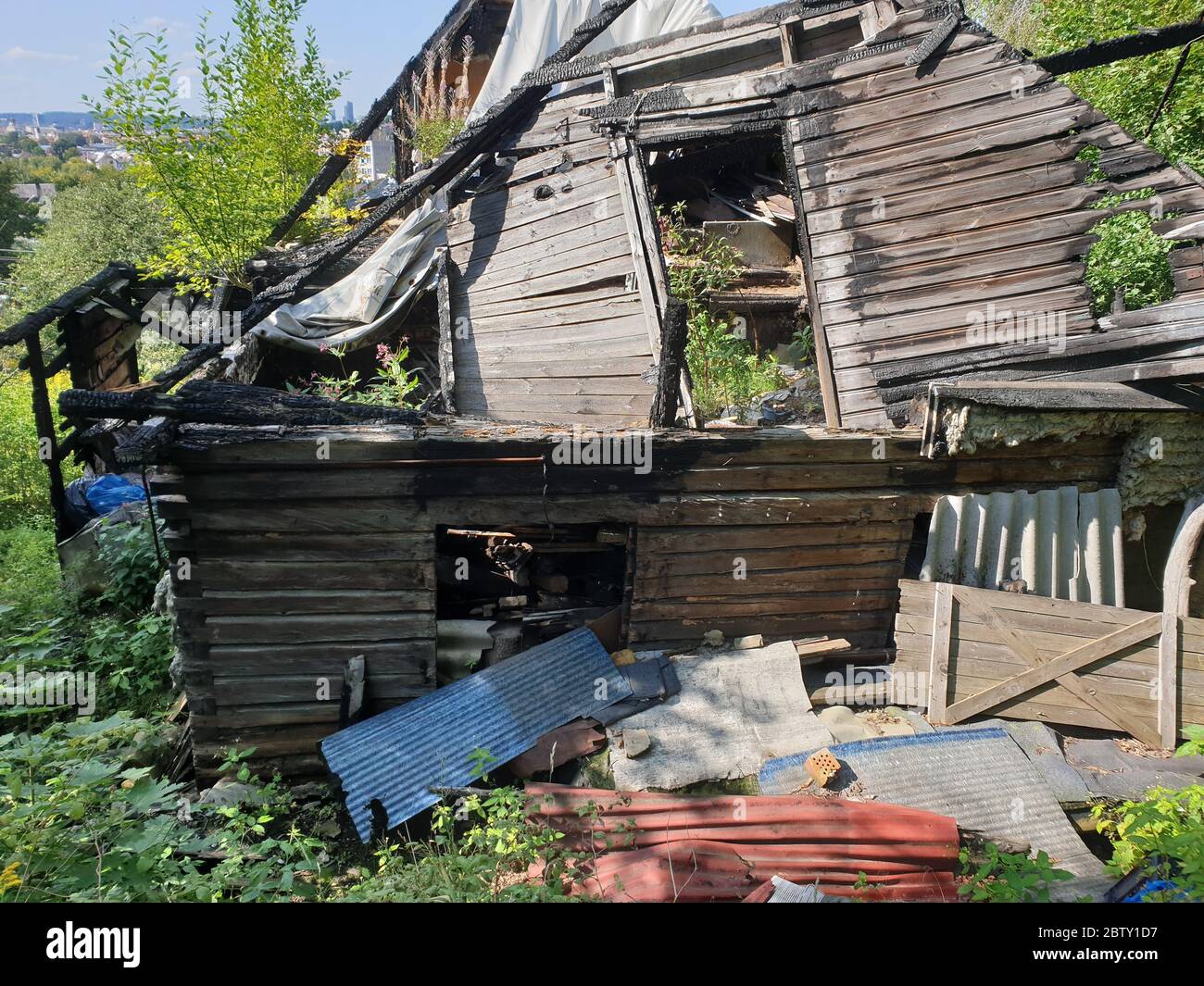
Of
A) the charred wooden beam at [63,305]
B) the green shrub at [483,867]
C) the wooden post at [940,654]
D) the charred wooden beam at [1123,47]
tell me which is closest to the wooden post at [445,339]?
the charred wooden beam at [63,305]

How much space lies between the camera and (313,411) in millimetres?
5301

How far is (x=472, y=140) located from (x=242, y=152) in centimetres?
351

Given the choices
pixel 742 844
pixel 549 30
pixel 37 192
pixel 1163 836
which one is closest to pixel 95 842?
pixel 742 844

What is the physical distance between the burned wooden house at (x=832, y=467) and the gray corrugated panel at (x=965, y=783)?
2.11ft

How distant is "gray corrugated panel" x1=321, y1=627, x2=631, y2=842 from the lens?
16.5 ft

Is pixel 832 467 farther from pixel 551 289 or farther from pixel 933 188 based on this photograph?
pixel 551 289

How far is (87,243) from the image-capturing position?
25.5 meters

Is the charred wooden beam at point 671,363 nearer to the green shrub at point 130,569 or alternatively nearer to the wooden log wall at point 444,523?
the wooden log wall at point 444,523

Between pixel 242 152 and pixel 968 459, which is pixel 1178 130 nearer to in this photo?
pixel 968 459

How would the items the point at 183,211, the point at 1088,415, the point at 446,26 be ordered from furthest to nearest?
the point at 446,26
the point at 183,211
the point at 1088,415

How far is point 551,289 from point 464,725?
5658 millimetres

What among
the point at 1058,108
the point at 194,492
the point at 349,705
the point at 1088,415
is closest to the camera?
the point at 194,492

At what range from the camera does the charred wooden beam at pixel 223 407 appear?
4414 mm
